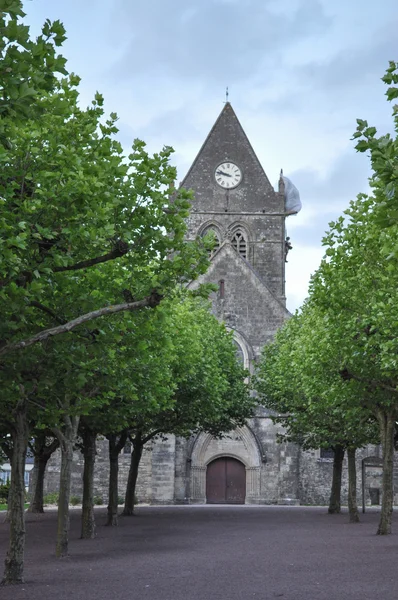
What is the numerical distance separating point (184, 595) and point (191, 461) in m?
36.9

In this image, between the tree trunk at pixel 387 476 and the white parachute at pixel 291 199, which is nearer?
the tree trunk at pixel 387 476

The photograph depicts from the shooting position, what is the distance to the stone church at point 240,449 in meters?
48.2

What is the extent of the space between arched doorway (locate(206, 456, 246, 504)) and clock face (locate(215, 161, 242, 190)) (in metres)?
17.3

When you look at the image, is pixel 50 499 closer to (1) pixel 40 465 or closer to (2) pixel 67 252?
(1) pixel 40 465

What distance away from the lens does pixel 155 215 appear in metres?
14.1

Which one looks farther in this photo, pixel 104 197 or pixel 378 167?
pixel 104 197

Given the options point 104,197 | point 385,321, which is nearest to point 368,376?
point 385,321

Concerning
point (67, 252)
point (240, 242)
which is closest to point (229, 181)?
point (240, 242)

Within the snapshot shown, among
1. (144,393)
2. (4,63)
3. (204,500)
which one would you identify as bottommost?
(204,500)

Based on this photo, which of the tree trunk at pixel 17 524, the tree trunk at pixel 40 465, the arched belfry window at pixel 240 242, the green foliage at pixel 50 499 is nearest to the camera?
the tree trunk at pixel 17 524

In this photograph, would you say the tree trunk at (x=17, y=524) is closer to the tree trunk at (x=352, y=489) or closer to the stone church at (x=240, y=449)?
the tree trunk at (x=352, y=489)

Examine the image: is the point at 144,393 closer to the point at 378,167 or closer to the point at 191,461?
Answer: the point at 378,167

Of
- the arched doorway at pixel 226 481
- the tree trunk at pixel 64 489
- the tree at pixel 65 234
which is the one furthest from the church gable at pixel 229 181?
the tree at pixel 65 234

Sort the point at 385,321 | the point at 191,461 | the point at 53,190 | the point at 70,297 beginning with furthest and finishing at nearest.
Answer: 1. the point at 191,461
2. the point at 385,321
3. the point at 70,297
4. the point at 53,190
